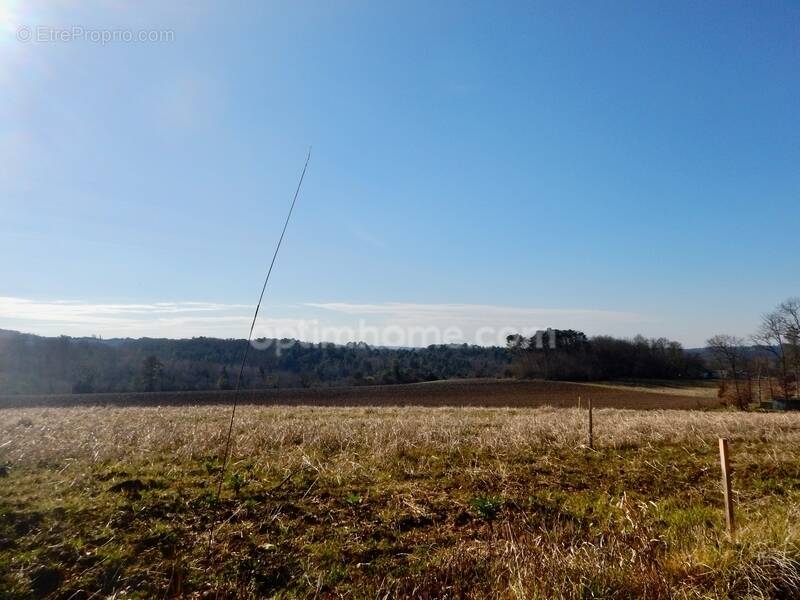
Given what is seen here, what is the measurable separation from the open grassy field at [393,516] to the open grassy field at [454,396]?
29.8m

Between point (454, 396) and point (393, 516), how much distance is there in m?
48.1

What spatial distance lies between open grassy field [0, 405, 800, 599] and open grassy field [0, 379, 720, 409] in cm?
2981

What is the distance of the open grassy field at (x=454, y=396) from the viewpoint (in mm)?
41750

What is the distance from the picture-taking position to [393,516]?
639 cm

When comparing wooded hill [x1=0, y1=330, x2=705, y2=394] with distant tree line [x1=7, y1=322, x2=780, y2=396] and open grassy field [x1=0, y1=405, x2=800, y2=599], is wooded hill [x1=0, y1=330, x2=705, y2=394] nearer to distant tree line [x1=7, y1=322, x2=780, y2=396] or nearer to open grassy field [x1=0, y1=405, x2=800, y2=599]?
distant tree line [x1=7, y1=322, x2=780, y2=396]

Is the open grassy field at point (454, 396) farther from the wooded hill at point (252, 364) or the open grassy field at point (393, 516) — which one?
the open grassy field at point (393, 516)

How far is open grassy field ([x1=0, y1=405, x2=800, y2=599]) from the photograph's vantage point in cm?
445

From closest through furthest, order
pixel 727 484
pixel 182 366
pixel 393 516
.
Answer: pixel 727 484 → pixel 393 516 → pixel 182 366

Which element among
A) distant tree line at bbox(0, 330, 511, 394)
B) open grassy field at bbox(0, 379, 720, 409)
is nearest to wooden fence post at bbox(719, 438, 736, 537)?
open grassy field at bbox(0, 379, 720, 409)

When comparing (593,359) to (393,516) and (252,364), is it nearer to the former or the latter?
(252,364)

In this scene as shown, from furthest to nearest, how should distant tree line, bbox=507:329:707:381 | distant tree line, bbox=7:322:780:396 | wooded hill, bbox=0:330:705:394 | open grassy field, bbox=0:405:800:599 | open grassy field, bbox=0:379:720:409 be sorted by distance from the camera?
distant tree line, bbox=507:329:707:381, wooded hill, bbox=0:330:705:394, distant tree line, bbox=7:322:780:396, open grassy field, bbox=0:379:720:409, open grassy field, bbox=0:405:800:599

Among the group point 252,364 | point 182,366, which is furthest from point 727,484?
point 182,366

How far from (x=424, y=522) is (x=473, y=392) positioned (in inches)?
2100

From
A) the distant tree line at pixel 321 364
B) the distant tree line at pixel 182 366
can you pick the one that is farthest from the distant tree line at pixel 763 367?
the distant tree line at pixel 182 366
